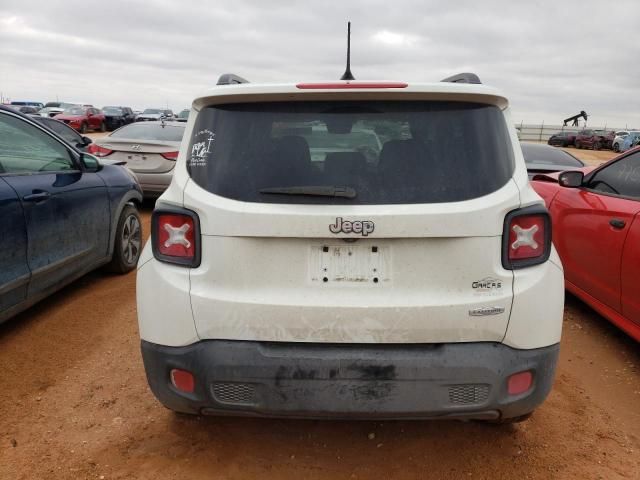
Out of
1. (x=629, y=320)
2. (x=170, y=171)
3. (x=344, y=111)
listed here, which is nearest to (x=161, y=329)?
(x=344, y=111)

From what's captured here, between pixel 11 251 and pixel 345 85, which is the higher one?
pixel 345 85

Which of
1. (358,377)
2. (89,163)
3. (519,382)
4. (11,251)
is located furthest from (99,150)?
(519,382)

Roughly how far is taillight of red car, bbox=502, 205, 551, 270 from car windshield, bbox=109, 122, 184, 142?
8.23m

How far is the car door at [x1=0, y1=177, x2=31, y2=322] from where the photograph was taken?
3691mm

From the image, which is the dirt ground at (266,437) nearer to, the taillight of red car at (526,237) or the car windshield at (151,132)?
Result: the taillight of red car at (526,237)

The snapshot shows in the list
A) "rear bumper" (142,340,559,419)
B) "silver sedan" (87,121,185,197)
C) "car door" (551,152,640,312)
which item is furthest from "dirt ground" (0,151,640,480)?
"silver sedan" (87,121,185,197)

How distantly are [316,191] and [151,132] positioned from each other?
332 inches

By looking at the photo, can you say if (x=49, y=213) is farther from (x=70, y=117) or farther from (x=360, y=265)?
(x=70, y=117)

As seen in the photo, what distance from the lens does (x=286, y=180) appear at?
2295mm

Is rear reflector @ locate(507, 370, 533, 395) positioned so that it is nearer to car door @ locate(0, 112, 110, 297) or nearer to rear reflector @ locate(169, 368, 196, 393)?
rear reflector @ locate(169, 368, 196, 393)

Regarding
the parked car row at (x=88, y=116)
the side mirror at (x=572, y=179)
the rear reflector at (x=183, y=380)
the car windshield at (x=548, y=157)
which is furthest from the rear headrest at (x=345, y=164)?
the parked car row at (x=88, y=116)

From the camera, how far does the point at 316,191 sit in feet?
7.38

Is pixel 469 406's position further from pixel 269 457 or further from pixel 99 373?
pixel 99 373

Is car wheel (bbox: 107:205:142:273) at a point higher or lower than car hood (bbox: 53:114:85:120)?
lower
